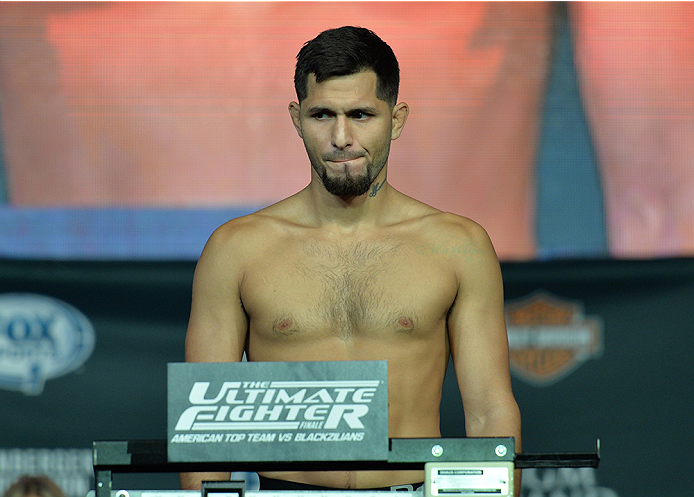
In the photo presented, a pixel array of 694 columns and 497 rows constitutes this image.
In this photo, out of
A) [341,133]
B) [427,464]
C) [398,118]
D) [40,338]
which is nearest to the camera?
[427,464]

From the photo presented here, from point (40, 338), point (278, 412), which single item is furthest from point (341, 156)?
point (40, 338)

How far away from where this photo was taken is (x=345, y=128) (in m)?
2.09

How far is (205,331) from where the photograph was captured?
2.19 m

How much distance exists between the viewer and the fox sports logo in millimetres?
3193

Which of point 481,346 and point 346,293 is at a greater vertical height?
point 346,293

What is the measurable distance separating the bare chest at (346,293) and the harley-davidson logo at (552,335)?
42.2 inches

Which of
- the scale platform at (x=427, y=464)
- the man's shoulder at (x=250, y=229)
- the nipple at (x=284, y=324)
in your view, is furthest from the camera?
the man's shoulder at (x=250, y=229)

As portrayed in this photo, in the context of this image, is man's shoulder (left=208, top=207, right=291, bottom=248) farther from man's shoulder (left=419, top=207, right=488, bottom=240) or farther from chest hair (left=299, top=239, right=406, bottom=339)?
man's shoulder (left=419, top=207, right=488, bottom=240)

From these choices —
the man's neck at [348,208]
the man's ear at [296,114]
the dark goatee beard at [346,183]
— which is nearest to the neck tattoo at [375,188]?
the man's neck at [348,208]

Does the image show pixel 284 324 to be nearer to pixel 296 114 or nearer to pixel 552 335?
pixel 296 114

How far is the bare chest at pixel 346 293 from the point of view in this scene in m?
2.19

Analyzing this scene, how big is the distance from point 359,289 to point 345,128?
38cm

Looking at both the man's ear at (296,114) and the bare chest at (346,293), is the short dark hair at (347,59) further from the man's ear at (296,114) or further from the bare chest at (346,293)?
the bare chest at (346,293)

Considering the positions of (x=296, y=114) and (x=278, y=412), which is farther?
(x=296, y=114)
